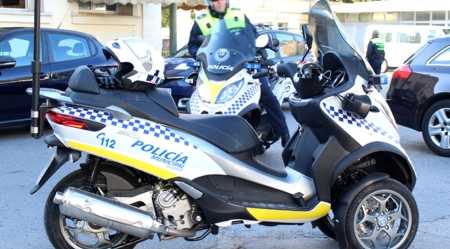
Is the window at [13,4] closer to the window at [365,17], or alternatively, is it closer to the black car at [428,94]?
the black car at [428,94]

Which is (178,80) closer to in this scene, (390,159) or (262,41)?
(262,41)

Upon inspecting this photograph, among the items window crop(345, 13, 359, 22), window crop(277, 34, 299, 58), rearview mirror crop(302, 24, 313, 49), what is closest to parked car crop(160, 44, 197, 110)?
window crop(277, 34, 299, 58)

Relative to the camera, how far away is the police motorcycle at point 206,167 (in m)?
3.73

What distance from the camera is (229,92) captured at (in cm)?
666

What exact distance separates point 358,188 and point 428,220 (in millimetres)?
1538

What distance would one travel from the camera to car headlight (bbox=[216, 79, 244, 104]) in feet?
21.6

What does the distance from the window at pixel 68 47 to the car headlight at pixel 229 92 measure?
11.3 ft

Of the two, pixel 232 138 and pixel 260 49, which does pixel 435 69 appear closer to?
pixel 260 49

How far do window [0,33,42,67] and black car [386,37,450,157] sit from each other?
507cm

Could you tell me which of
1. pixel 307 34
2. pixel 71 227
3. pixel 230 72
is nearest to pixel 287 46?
pixel 230 72

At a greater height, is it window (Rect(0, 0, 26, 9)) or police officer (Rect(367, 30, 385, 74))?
window (Rect(0, 0, 26, 9))

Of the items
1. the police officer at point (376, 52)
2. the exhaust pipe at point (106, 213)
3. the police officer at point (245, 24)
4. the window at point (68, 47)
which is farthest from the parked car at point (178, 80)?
the police officer at point (376, 52)

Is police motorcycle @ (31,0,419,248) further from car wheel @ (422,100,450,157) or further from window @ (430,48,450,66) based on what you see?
window @ (430,48,450,66)

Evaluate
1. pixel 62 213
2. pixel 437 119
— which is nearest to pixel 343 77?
pixel 62 213
